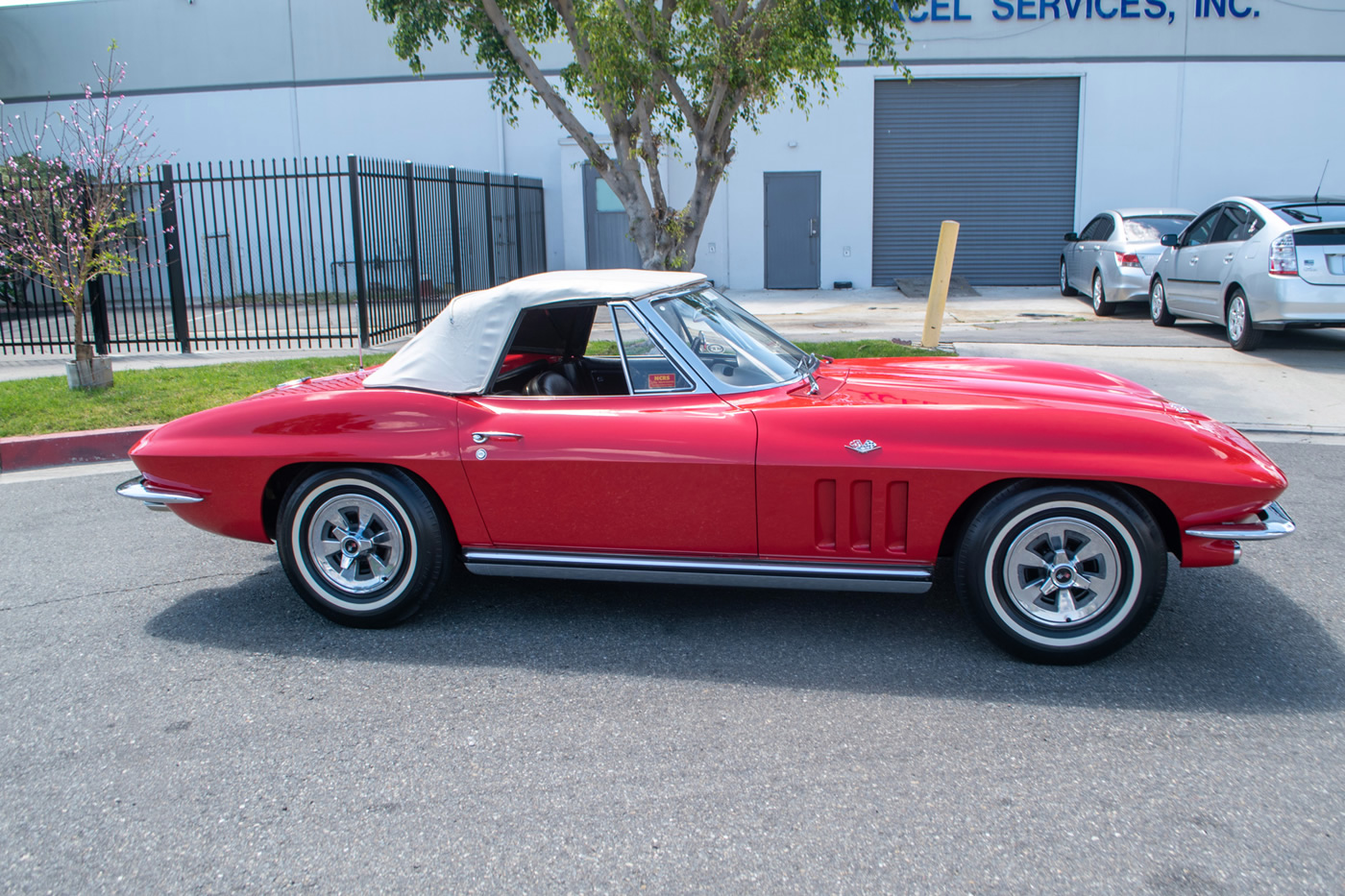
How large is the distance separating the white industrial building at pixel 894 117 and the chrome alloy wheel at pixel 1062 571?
1651 cm

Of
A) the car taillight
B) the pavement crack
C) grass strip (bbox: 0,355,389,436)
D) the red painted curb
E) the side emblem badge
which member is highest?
the car taillight

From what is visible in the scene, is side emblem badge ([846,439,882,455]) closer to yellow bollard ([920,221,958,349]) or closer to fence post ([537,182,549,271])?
yellow bollard ([920,221,958,349])

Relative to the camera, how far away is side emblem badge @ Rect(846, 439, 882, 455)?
3.61m

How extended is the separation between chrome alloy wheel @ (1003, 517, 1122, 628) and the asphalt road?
0.22 metres

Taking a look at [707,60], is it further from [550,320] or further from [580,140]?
[550,320]

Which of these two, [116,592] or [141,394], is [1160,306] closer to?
[141,394]

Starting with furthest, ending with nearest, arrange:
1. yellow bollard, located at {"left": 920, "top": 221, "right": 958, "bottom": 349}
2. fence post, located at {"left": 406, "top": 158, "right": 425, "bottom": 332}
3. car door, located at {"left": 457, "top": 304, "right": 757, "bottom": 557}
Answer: fence post, located at {"left": 406, "top": 158, "right": 425, "bottom": 332} → yellow bollard, located at {"left": 920, "top": 221, "right": 958, "bottom": 349} → car door, located at {"left": 457, "top": 304, "right": 757, "bottom": 557}

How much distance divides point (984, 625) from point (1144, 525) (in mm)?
625

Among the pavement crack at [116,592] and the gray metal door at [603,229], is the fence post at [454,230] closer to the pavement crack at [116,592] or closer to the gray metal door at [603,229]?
the gray metal door at [603,229]

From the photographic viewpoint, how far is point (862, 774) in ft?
9.70

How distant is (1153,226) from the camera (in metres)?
14.3

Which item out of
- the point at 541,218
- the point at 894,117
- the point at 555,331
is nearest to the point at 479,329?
the point at 555,331

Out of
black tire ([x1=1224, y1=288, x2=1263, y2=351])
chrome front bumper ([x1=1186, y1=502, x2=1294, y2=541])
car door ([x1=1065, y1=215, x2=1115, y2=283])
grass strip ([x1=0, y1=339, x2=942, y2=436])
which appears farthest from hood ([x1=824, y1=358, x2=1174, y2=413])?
car door ([x1=1065, y1=215, x2=1115, y2=283])

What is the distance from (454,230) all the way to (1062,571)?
11.9m
